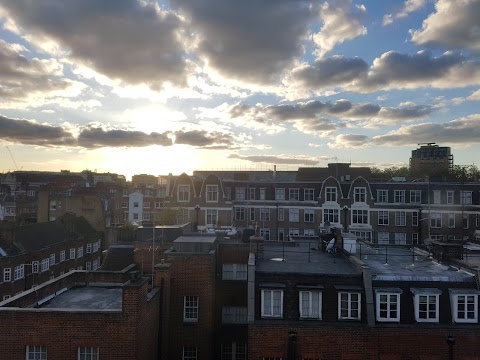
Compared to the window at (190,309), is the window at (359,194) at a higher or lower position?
higher

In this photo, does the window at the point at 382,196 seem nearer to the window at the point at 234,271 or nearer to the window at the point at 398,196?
the window at the point at 398,196

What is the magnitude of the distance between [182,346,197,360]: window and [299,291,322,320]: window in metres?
7.84

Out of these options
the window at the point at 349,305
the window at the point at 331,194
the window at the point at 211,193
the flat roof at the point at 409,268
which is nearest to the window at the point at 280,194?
the window at the point at 331,194

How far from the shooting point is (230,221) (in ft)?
192

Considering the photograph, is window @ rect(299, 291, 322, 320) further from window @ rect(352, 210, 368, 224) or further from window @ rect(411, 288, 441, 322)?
window @ rect(352, 210, 368, 224)

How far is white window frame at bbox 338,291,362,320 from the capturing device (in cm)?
2047

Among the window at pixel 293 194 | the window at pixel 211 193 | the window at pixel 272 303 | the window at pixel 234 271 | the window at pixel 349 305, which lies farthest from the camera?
the window at pixel 293 194

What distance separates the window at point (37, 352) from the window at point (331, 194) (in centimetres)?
4622

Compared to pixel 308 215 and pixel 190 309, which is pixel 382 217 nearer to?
pixel 308 215

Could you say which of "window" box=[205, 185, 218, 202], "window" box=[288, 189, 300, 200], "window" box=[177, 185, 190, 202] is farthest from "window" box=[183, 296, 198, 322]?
"window" box=[288, 189, 300, 200]

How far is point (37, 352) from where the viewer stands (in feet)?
59.3

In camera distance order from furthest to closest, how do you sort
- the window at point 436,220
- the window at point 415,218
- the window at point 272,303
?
the window at point 415,218 < the window at point 436,220 < the window at point 272,303

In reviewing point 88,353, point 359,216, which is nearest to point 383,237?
point 359,216

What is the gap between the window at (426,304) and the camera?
797 inches
